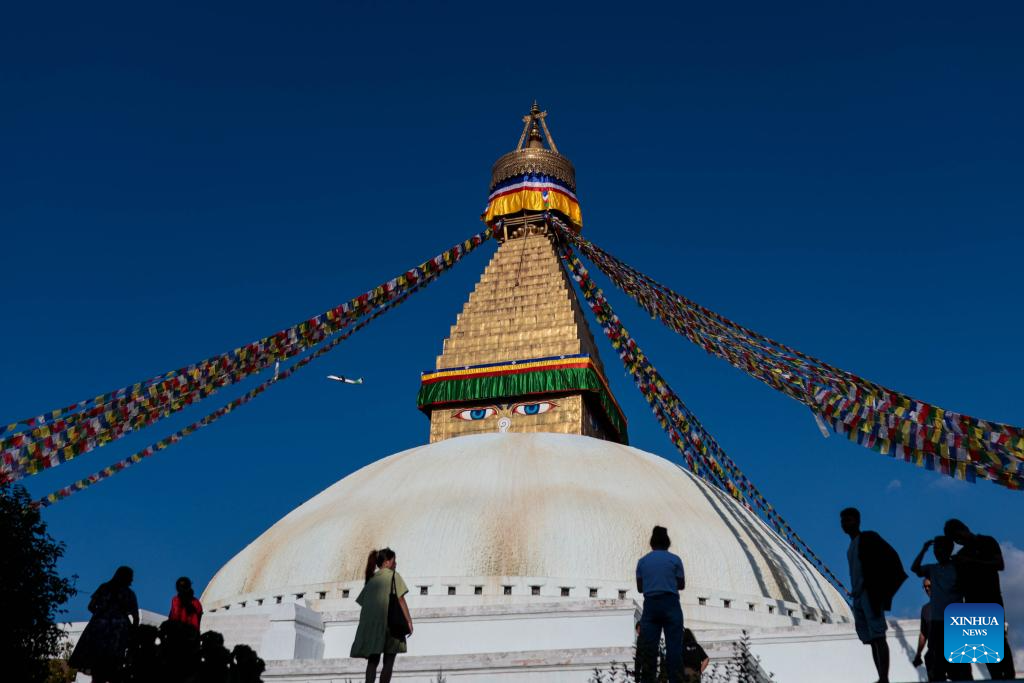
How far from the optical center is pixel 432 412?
25.9 meters

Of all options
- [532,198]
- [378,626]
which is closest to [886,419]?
[378,626]

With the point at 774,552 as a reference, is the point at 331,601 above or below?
below

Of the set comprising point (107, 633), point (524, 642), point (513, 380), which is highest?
point (513, 380)

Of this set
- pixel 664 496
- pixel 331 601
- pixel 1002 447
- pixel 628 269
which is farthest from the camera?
pixel 628 269

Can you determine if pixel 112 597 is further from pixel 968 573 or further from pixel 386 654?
pixel 968 573

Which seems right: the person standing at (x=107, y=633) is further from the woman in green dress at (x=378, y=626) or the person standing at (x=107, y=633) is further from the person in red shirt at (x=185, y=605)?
the woman in green dress at (x=378, y=626)

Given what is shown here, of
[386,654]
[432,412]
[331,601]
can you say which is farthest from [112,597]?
[432,412]

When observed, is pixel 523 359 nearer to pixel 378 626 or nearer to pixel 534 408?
pixel 534 408

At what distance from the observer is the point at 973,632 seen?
281 inches

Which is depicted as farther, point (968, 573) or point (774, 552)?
point (774, 552)

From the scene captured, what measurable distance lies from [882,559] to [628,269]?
1768 centimetres

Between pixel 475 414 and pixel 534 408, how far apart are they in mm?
1488

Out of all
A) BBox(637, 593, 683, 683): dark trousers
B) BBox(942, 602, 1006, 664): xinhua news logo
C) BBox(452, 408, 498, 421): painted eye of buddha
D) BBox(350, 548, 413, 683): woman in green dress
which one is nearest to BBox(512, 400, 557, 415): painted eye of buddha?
BBox(452, 408, 498, 421): painted eye of buddha

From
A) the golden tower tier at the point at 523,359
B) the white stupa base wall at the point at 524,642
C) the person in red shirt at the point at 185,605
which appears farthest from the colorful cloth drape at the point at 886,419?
the person in red shirt at the point at 185,605
